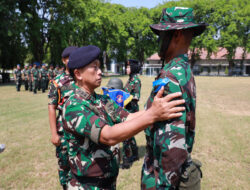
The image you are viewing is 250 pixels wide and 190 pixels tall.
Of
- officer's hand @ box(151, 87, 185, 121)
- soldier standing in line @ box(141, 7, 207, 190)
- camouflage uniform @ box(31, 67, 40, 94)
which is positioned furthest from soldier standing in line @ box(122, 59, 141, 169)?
camouflage uniform @ box(31, 67, 40, 94)

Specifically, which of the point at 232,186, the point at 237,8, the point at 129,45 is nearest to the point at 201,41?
the point at 237,8

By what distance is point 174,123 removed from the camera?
4.80ft

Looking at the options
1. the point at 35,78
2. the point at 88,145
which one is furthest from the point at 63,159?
the point at 35,78

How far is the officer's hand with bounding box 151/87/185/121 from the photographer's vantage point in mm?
1417

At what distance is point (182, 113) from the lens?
1471 millimetres

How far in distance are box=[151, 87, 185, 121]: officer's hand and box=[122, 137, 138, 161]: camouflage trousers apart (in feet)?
10.7

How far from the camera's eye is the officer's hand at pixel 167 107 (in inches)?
55.8

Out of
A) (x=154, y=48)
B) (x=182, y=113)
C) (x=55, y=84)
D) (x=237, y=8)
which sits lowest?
(x=182, y=113)

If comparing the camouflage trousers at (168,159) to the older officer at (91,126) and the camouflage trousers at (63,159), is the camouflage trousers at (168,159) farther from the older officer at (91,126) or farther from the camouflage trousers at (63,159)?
the camouflage trousers at (63,159)

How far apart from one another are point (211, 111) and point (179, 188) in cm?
914

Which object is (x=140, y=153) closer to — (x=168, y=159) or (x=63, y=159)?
(x=63, y=159)

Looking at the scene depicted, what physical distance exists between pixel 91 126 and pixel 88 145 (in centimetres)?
32

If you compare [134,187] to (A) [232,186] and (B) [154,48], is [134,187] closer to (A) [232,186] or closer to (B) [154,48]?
(A) [232,186]

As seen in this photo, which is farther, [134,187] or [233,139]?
[233,139]
